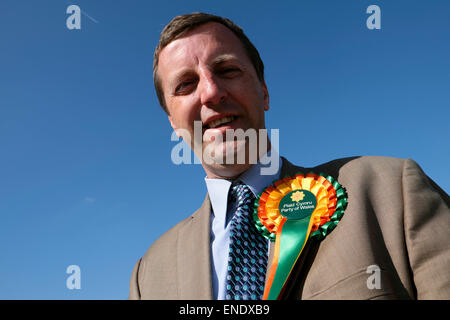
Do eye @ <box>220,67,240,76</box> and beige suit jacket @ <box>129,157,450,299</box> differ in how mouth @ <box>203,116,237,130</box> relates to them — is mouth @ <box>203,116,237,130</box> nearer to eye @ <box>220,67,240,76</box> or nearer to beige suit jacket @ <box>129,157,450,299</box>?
eye @ <box>220,67,240,76</box>

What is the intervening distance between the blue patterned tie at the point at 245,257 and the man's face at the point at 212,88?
36 cm

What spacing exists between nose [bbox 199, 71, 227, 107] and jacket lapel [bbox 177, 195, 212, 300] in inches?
29.6

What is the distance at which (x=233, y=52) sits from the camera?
283 cm

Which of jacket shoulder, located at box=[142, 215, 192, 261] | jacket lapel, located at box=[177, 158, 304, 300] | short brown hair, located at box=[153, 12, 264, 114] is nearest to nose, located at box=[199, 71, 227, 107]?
short brown hair, located at box=[153, 12, 264, 114]

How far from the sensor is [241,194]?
2605 millimetres

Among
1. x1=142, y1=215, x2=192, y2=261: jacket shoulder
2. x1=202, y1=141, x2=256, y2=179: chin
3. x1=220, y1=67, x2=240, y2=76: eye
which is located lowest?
x1=142, y1=215, x2=192, y2=261: jacket shoulder

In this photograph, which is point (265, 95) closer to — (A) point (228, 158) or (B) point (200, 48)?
A: (B) point (200, 48)

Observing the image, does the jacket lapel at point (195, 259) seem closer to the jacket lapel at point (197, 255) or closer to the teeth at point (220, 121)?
the jacket lapel at point (197, 255)

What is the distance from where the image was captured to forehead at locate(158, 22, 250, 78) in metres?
2.72

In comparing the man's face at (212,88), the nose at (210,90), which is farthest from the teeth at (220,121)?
the nose at (210,90)

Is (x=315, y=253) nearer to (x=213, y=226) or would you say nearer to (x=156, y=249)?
(x=213, y=226)

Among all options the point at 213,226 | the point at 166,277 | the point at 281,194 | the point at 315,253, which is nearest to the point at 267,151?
the point at 281,194

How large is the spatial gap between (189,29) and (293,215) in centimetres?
158

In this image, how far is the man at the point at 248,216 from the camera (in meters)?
1.88
